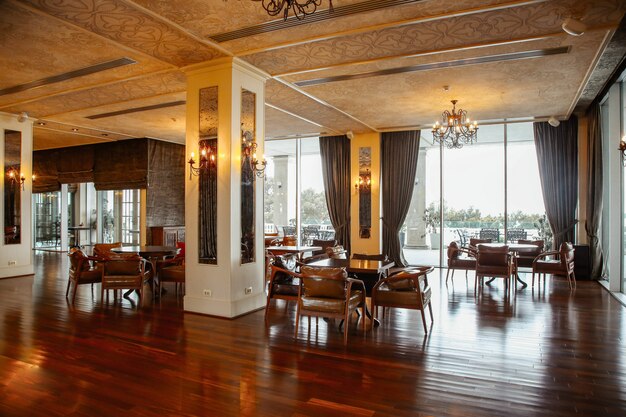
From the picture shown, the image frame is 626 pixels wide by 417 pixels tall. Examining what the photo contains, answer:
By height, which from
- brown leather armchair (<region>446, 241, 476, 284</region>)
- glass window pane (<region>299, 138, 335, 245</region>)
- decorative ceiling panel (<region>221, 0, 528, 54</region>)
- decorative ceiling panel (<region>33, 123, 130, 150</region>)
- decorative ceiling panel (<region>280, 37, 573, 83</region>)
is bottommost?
brown leather armchair (<region>446, 241, 476, 284</region>)

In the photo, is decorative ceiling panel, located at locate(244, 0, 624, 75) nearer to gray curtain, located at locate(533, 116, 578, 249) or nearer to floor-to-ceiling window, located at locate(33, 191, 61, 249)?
gray curtain, located at locate(533, 116, 578, 249)

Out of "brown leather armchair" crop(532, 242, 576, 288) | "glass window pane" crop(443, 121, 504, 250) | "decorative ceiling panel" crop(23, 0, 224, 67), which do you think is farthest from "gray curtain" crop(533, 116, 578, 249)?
"decorative ceiling panel" crop(23, 0, 224, 67)

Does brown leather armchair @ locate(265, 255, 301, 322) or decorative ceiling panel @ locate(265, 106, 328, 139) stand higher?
decorative ceiling panel @ locate(265, 106, 328, 139)

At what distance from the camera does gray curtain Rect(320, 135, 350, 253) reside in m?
12.1

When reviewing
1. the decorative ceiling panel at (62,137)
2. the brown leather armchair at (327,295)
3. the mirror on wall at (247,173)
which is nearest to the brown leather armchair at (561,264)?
the brown leather armchair at (327,295)

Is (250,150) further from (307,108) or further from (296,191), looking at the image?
(296,191)

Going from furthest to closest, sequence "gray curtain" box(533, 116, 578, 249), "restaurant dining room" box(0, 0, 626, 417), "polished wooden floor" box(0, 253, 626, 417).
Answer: "gray curtain" box(533, 116, 578, 249)
"restaurant dining room" box(0, 0, 626, 417)
"polished wooden floor" box(0, 253, 626, 417)

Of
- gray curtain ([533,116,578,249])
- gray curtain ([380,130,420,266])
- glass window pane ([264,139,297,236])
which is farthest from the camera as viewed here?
glass window pane ([264,139,297,236])

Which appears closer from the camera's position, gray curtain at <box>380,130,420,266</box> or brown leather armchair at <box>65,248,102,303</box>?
brown leather armchair at <box>65,248,102,303</box>

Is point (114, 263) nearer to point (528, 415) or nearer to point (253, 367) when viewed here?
point (253, 367)

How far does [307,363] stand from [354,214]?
7822mm

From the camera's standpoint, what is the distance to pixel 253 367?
4.06 metres

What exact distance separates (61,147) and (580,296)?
14782 millimetres

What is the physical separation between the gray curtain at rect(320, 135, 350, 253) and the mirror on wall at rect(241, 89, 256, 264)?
587 centimetres
